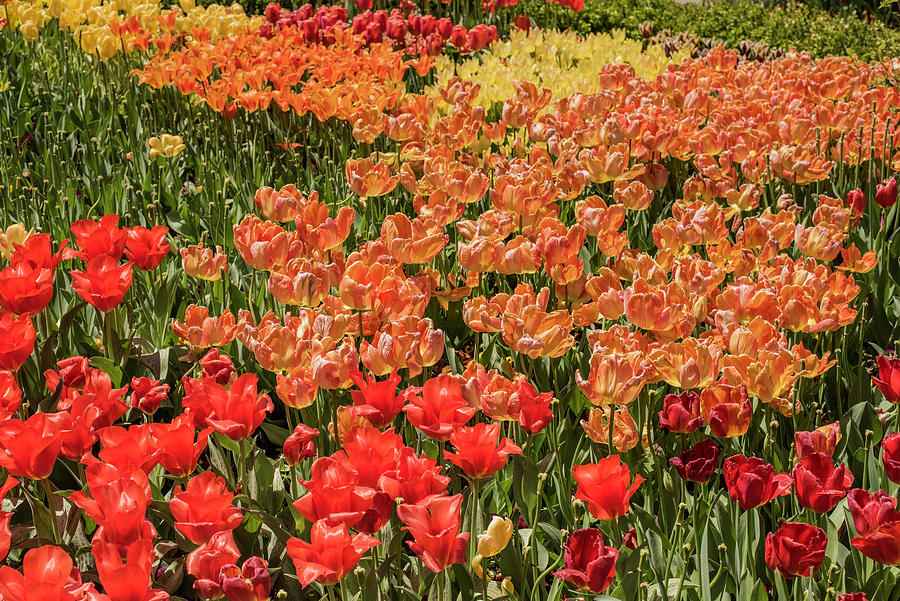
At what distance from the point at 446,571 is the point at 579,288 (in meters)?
1.08

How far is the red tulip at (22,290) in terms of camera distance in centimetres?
188

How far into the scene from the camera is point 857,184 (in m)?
3.75

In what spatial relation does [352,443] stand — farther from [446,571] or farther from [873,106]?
[873,106]

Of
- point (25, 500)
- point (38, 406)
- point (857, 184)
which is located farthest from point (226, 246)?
point (857, 184)

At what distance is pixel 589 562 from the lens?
1.33 metres

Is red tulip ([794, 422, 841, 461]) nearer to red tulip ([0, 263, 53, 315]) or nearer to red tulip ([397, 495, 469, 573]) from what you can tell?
red tulip ([397, 495, 469, 573])

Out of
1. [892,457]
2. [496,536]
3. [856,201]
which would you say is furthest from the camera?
[856,201]

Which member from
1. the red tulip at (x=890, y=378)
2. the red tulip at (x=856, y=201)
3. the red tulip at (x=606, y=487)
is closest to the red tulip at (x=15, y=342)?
the red tulip at (x=606, y=487)

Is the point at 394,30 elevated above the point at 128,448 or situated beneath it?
situated beneath

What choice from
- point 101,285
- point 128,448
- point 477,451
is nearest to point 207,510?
point 128,448

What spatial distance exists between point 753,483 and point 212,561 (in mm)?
847

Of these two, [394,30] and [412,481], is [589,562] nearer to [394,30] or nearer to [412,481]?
[412,481]

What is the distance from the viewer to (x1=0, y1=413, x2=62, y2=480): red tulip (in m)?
1.38

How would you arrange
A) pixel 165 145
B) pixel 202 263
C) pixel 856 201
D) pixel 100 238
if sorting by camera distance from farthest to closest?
pixel 165 145
pixel 856 201
pixel 202 263
pixel 100 238
